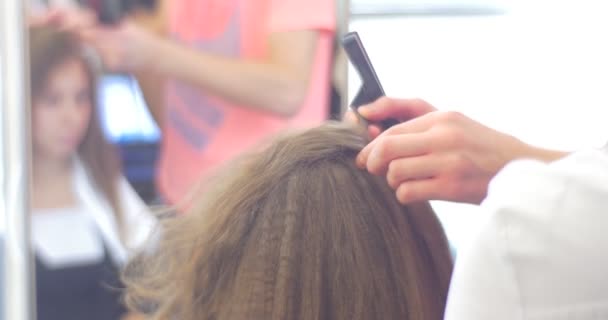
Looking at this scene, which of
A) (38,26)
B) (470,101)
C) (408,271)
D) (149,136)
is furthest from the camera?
(470,101)

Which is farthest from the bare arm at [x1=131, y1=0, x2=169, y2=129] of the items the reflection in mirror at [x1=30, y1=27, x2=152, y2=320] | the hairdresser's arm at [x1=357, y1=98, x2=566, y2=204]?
the hairdresser's arm at [x1=357, y1=98, x2=566, y2=204]

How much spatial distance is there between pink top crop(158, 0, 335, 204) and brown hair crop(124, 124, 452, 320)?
37.8 inches

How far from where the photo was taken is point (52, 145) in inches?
68.6

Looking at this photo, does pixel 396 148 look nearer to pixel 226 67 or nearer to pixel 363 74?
pixel 363 74

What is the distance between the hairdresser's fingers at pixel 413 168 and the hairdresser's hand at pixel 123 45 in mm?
1156

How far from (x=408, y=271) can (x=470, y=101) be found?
49.9 inches

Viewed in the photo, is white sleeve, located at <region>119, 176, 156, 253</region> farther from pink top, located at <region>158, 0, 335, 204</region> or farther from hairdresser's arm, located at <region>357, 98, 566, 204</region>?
hairdresser's arm, located at <region>357, 98, 566, 204</region>

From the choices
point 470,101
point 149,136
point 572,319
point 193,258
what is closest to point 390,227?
point 193,258

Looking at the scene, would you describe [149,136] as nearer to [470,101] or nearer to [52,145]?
[52,145]

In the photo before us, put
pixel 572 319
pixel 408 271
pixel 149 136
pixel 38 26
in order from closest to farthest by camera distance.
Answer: pixel 572 319, pixel 408 271, pixel 38 26, pixel 149 136

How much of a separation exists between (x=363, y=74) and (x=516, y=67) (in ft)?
4.18

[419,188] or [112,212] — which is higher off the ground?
[419,188]

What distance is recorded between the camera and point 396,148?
25.5 inches

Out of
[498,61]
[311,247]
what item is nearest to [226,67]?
[498,61]
